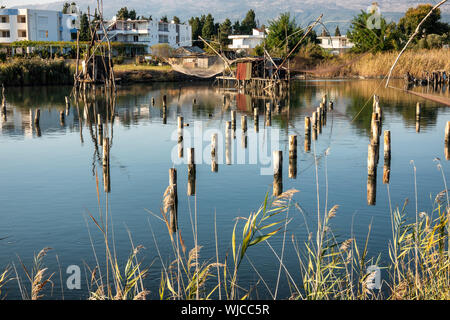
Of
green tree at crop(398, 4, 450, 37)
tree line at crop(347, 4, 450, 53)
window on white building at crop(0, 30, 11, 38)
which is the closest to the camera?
tree line at crop(347, 4, 450, 53)

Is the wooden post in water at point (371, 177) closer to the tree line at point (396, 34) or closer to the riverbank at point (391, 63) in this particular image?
the riverbank at point (391, 63)

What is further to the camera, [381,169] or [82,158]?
[82,158]

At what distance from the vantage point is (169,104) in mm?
41781

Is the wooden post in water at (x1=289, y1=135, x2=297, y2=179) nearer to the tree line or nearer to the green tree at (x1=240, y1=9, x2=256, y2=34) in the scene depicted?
the tree line

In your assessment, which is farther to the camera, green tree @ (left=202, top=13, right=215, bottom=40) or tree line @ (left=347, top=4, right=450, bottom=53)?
green tree @ (left=202, top=13, right=215, bottom=40)

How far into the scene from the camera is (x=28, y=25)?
309ft

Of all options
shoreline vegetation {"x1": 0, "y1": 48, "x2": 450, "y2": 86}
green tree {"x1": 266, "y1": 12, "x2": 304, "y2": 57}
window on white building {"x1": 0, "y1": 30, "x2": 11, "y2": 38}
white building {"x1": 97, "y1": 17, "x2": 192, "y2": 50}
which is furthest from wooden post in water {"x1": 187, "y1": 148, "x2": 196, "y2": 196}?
window on white building {"x1": 0, "y1": 30, "x2": 11, "y2": 38}

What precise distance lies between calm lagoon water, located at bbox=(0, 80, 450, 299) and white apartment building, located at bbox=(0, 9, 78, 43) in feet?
215

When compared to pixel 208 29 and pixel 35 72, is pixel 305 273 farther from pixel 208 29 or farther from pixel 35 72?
pixel 208 29

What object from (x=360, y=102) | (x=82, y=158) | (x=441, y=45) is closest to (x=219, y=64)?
(x=360, y=102)

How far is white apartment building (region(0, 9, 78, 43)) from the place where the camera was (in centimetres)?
9381

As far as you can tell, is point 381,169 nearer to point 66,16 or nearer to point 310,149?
point 310,149

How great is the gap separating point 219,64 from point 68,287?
166ft

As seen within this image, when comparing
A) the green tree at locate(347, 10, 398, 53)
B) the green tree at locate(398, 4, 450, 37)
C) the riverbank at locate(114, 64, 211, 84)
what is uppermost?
the green tree at locate(398, 4, 450, 37)
